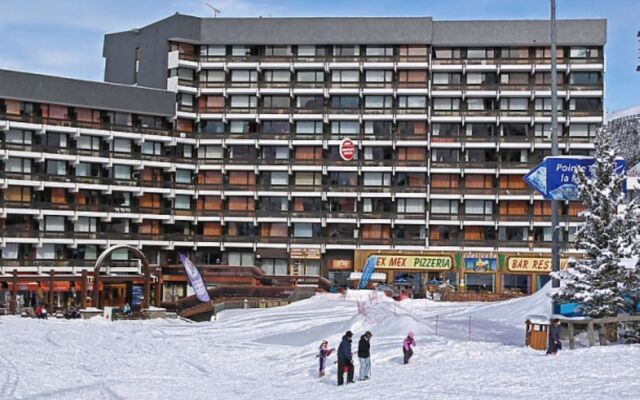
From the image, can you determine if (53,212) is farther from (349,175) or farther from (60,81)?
(349,175)

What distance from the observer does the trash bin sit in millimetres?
33188

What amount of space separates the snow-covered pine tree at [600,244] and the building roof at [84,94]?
56.4 meters

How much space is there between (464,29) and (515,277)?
75.5 ft

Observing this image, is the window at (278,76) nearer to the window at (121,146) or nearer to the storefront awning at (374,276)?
the window at (121,146)

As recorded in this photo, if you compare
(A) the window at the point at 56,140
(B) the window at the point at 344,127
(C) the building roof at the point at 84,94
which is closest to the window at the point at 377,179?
(B) the window at the point at 344,127

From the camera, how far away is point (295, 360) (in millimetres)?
38156

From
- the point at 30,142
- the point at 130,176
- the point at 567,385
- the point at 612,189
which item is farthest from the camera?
the point at 130,176

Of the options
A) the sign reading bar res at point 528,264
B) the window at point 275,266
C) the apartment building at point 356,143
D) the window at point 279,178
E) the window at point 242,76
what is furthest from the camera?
the window at point 242,76

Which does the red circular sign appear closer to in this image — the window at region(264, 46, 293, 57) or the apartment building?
the apartment building

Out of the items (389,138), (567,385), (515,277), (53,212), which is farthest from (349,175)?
(567,385)

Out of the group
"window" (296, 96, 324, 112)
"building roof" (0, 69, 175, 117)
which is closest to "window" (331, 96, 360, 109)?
"window" (296, 96, 324, 112)

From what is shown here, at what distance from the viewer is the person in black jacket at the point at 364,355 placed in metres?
29.8

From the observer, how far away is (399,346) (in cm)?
3719

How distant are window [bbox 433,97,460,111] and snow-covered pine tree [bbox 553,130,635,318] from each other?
53.9 meters
